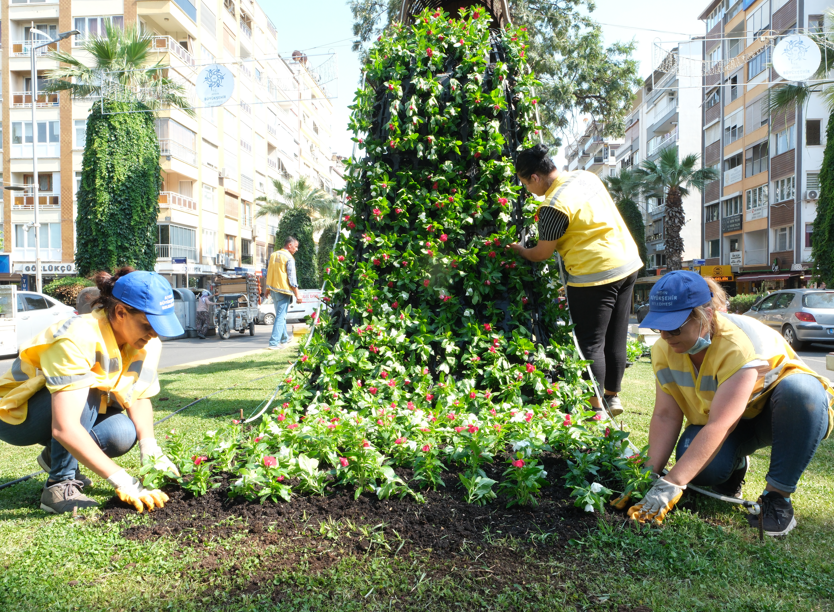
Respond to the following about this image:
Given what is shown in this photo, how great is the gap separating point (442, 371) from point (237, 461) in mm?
1305

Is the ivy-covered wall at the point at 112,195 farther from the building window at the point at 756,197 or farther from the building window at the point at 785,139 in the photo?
the building window at the point at 756,197

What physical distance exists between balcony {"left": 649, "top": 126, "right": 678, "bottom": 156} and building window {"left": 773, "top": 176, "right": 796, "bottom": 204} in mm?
13965

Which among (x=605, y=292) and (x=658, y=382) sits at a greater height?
(x=605, y=292)

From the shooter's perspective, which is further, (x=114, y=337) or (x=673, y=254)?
(x=673, y=254)

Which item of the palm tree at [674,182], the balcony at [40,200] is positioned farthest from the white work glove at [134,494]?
the balcony at [40,200]

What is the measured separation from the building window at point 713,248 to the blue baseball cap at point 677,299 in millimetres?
42913

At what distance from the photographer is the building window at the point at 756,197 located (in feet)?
112

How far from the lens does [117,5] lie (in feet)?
109

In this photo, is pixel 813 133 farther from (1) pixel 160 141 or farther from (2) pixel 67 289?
(1) pixel 160 141

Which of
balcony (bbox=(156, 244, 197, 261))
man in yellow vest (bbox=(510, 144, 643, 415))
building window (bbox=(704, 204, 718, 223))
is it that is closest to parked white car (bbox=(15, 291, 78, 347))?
man in yellow vest (bbox=(510, 144, 643, 415))

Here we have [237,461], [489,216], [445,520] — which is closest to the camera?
[445,520]

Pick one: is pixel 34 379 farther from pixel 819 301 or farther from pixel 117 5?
pixel 117 5

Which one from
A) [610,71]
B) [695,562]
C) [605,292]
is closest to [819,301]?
[610,71]

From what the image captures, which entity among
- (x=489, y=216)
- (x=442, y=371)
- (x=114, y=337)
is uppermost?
(x=489, y=216)
